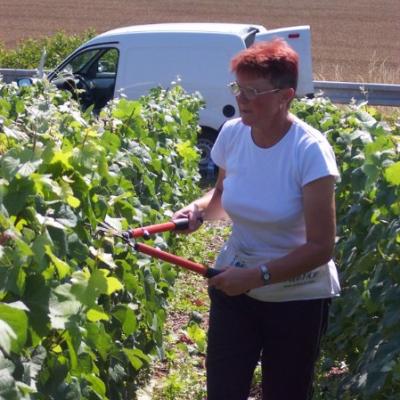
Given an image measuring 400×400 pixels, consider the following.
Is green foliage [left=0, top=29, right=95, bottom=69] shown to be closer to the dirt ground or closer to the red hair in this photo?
the dirt ground

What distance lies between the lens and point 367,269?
4.42m

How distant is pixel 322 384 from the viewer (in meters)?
4.94

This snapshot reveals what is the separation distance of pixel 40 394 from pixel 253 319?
36.7 inches

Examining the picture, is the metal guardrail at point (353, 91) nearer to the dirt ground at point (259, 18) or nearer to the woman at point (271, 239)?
the dirt ground at point (259, 18)

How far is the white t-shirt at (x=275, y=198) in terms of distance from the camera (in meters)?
3.30

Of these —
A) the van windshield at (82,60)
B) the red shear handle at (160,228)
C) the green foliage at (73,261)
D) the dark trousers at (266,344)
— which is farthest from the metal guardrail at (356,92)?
the dark trousers at (266,344)

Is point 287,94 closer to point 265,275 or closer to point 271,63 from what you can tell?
point 271,63

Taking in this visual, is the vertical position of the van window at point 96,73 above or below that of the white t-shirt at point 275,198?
above

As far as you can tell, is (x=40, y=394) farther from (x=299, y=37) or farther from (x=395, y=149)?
(x=299, y=37)

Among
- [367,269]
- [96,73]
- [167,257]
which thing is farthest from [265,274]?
[96,73]

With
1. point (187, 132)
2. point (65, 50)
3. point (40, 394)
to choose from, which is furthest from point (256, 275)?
point (65, 50)

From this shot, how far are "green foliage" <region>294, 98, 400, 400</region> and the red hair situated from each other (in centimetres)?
56

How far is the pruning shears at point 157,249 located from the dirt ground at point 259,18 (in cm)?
2618

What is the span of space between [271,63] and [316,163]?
1.15 feet
